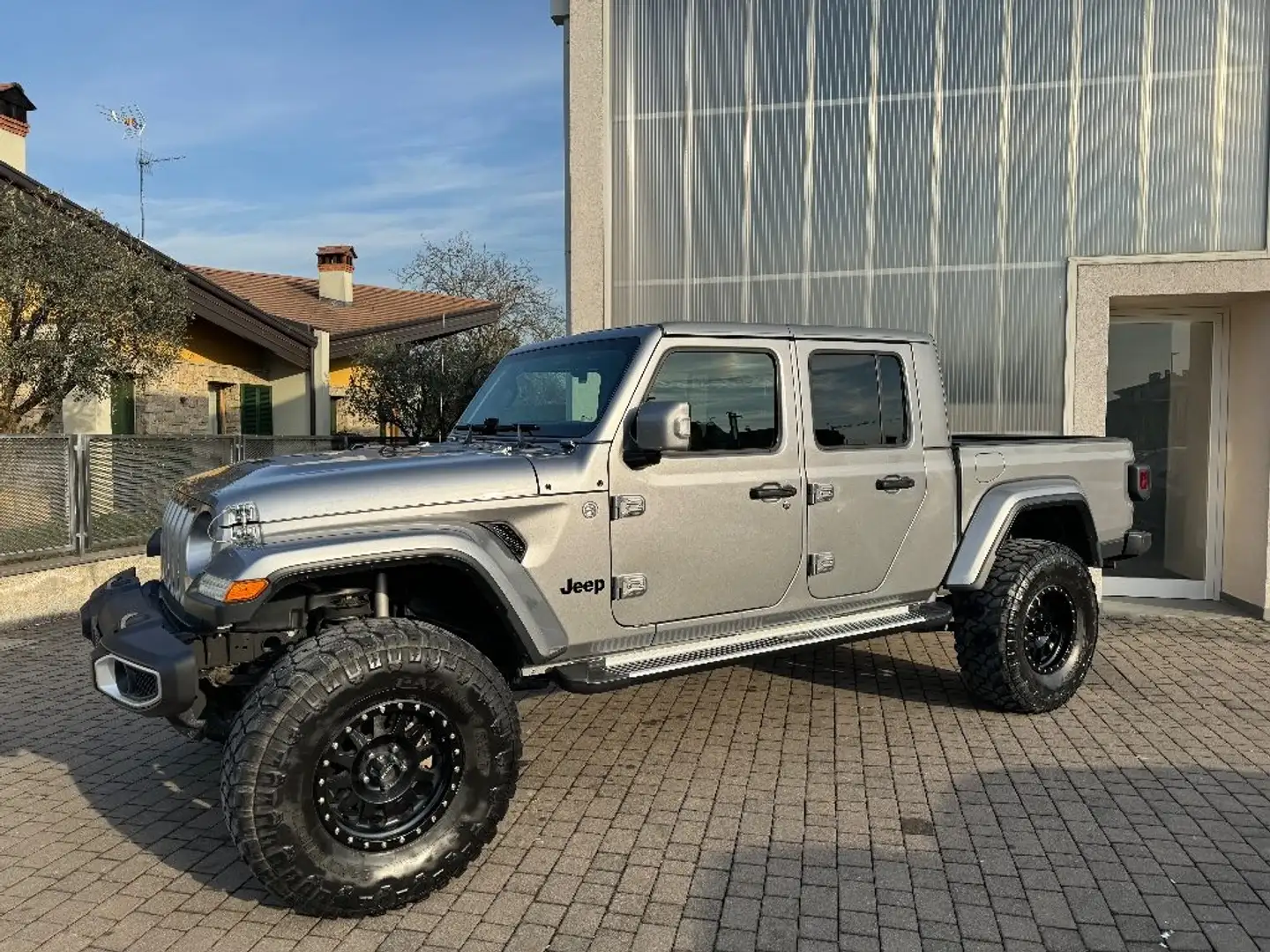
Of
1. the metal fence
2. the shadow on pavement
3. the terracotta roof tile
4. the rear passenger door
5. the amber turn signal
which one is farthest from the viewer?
the terracotta roof tile

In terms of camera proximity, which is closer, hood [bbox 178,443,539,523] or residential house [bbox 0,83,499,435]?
hood [bbox 178,443,539,523]

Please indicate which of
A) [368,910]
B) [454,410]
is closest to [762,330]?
[368,910]

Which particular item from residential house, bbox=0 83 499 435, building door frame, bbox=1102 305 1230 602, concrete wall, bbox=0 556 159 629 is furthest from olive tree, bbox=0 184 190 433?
building door frame, bbox=1102 305 1230 602

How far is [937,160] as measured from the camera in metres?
8.23

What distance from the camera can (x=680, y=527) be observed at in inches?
156

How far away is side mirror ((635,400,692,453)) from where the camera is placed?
11.9 ft

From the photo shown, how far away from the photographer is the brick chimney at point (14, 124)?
14.4m

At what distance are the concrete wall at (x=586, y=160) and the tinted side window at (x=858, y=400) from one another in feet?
14.2

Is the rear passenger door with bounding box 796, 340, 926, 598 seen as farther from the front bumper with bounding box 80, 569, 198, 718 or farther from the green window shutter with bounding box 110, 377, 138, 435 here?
the green window shutter with bounding box 110, 377, 138, 435

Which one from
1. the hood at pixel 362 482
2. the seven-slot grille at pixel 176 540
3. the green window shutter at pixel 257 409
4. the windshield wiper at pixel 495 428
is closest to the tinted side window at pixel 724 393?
the windshield wiper at pixel 495 428

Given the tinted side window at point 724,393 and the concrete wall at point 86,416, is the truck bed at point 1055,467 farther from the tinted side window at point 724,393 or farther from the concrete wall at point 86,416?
the concrete wall at point 86,416

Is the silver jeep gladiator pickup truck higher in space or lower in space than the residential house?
lower

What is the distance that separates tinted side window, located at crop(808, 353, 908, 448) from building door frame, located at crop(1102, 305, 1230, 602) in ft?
15.6

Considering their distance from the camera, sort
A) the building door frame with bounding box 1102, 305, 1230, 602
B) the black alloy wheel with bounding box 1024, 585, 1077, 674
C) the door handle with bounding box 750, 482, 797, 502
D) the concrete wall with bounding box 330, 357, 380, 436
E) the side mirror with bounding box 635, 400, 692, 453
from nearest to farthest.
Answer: the side mirror with bounding box 635, 400, 692, 453 → the door handle with bounding box 750, 482, 797, 502 → the black alloy wheel with bounding box 1024, 585, 1077, 674 → the building door frame with bounding box 1102, 305, 1230, 602 → the concrete wall with bounding box 330, 357, 380, 436
